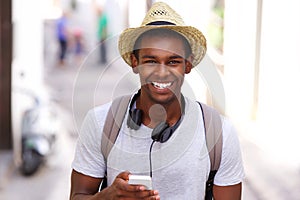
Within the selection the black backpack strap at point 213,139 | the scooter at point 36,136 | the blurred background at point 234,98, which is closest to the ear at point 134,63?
the black backpack strap at point 213,139

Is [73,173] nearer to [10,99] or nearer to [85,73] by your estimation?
[85,73]

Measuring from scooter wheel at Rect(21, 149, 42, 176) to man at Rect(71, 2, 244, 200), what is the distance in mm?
4886

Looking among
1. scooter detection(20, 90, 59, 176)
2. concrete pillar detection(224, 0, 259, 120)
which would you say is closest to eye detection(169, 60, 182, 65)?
concrete pillar detection(224, 0, 259, 120)

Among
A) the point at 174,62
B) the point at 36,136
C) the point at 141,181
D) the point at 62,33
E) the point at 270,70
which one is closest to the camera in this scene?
the point at 141,181

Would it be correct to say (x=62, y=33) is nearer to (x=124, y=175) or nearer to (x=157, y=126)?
(x=157, y=126)

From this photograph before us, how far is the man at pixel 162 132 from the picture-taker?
184 cm

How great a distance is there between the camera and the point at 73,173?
1.99 meters

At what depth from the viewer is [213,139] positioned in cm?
189

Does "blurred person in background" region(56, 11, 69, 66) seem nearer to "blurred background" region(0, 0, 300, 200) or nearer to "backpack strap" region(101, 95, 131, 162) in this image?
"blurred background" region(0, 0, 300, 200)

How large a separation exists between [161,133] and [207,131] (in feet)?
0.44

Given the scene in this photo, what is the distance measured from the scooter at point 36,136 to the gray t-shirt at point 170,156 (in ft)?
15.9

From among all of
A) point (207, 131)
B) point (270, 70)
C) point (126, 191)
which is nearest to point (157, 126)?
point (207, 131)

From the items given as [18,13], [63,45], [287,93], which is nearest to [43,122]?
[18,13]

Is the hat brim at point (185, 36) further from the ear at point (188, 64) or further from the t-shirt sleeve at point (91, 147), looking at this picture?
the t-shirt sleeve at point (91, 147)
